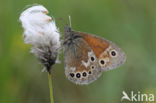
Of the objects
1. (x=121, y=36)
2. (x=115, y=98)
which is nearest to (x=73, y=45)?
(x=115, y=98)

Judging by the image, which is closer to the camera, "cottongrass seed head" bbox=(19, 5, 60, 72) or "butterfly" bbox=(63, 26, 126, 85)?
"cottongrass seed head" bbox=(19, 5, 60, 72)

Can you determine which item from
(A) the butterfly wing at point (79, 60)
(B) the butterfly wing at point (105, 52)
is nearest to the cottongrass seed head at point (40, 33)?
(A) the butterfly wing at point (79, 60)

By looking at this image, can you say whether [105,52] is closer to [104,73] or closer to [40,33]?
[40,33]

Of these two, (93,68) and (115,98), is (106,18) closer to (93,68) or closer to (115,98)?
(115,98)

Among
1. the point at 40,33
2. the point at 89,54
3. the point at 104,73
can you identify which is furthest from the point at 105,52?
the point at 104,73

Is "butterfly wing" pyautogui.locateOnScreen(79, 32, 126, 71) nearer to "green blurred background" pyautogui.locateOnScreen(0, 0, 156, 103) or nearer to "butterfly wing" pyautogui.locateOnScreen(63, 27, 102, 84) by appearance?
"butterfly wing" pyautogui.locateOnScreen(63, 27, 102, 84)

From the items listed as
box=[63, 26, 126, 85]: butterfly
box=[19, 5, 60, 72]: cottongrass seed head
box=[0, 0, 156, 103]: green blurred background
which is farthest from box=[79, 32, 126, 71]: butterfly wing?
box=[0, 0, 156, 103]: green blurred background

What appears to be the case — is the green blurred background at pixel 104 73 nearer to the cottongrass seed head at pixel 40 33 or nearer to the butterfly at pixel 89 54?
the butterfly at pixel 89 54

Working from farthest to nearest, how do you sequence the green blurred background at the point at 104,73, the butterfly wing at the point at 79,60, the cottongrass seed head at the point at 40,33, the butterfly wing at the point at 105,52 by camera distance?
the green blurred background at the point at 104,73
the butterfly wing at the point at 105,52
the butterfly wing at the point at 79,60
the cottongrass seed head at the point at 40,33
